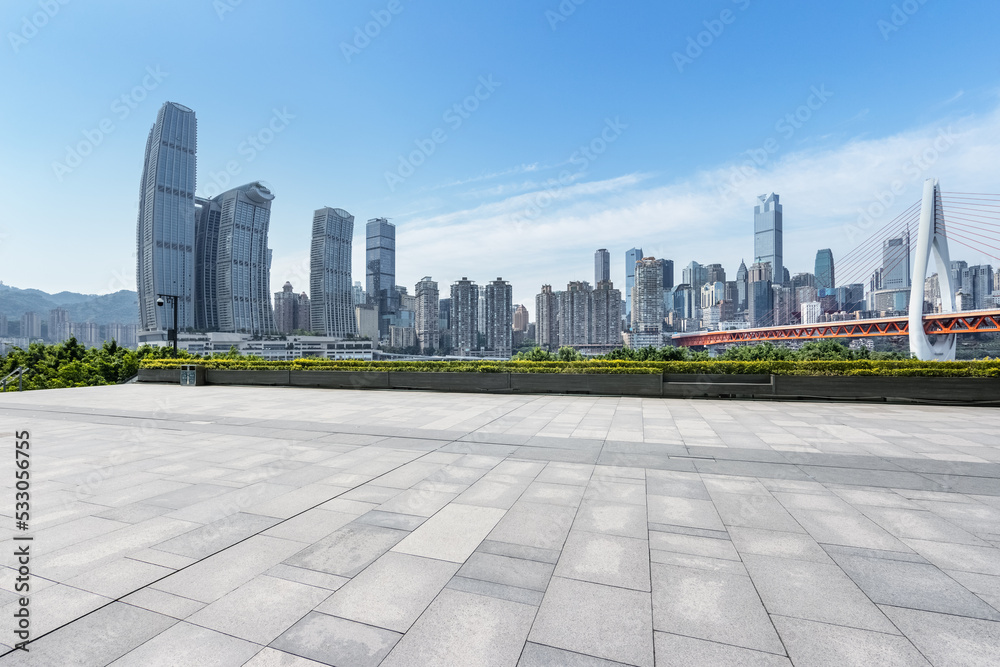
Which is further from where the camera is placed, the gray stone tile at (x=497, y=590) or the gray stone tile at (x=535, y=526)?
the gray stone tile at (x=535, y=526)

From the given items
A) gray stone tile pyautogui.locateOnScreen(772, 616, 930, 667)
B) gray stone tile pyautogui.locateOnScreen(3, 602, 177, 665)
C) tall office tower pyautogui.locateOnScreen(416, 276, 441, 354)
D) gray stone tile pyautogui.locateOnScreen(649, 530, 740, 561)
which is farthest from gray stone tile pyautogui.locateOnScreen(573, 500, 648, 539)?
tall office tower pyautogui.locateOnScreen(416, 276, 441, 354)

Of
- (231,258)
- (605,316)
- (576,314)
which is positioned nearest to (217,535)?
(576,314)

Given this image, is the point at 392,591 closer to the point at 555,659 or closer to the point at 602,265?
the point at 555,659

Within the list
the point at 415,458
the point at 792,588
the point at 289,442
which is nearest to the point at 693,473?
the point at 792,588

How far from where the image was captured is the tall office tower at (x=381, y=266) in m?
147

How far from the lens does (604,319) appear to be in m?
106

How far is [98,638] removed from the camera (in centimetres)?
241

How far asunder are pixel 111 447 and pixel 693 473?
8309mm

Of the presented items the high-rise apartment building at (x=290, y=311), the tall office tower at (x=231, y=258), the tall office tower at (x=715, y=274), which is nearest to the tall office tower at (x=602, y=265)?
the tall office tower at (x=715, y=274)

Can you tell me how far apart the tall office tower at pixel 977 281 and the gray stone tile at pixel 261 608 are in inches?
3576

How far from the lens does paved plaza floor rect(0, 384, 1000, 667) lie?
93.2 inches

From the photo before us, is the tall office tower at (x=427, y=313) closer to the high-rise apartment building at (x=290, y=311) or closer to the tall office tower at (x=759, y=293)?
the high-rise apartment building at (x=290, y=311)

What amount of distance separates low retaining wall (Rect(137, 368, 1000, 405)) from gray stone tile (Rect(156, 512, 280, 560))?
10669mm

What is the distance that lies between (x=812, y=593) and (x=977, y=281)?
94.5 meters
